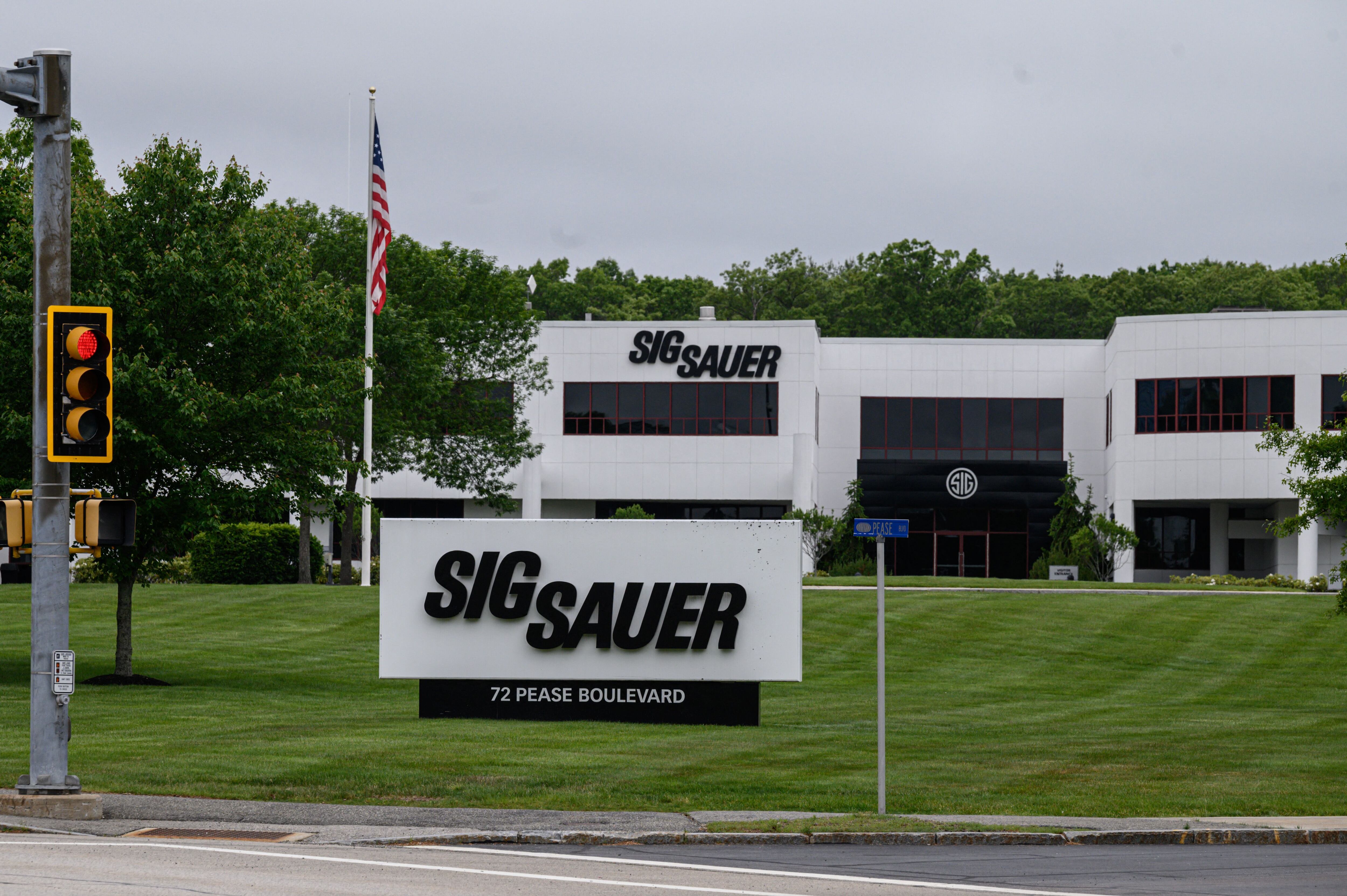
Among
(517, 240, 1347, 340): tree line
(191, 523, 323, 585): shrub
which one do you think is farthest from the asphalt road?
(517, 240, 1347, 340): tree line

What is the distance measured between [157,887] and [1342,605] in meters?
18.6

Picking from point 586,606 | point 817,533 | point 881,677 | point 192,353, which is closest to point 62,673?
point 881,677

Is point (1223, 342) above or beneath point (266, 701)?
above

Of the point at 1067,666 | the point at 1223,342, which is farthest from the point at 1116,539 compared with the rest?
the point at 1067,666

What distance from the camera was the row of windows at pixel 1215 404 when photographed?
50375 millimetres

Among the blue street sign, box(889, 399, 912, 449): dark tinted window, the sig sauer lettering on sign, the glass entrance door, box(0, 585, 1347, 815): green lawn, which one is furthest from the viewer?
box(889, 399, 912, 449): dark tinted window

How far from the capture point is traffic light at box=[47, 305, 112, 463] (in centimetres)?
1284

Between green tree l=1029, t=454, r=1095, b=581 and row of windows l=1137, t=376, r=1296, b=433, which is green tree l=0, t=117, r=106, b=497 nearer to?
green tree l=1029, t=454, r=1095, b=581

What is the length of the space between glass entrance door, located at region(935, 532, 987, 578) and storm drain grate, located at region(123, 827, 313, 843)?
153 ft

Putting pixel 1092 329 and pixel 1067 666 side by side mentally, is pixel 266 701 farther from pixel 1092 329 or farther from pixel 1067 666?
pixel 1092 329

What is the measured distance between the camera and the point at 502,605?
65.8ft

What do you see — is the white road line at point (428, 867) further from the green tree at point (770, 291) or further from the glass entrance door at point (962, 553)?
the green tree at point (770, 291)

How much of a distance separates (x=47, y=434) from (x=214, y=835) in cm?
389

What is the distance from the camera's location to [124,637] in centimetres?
2602
